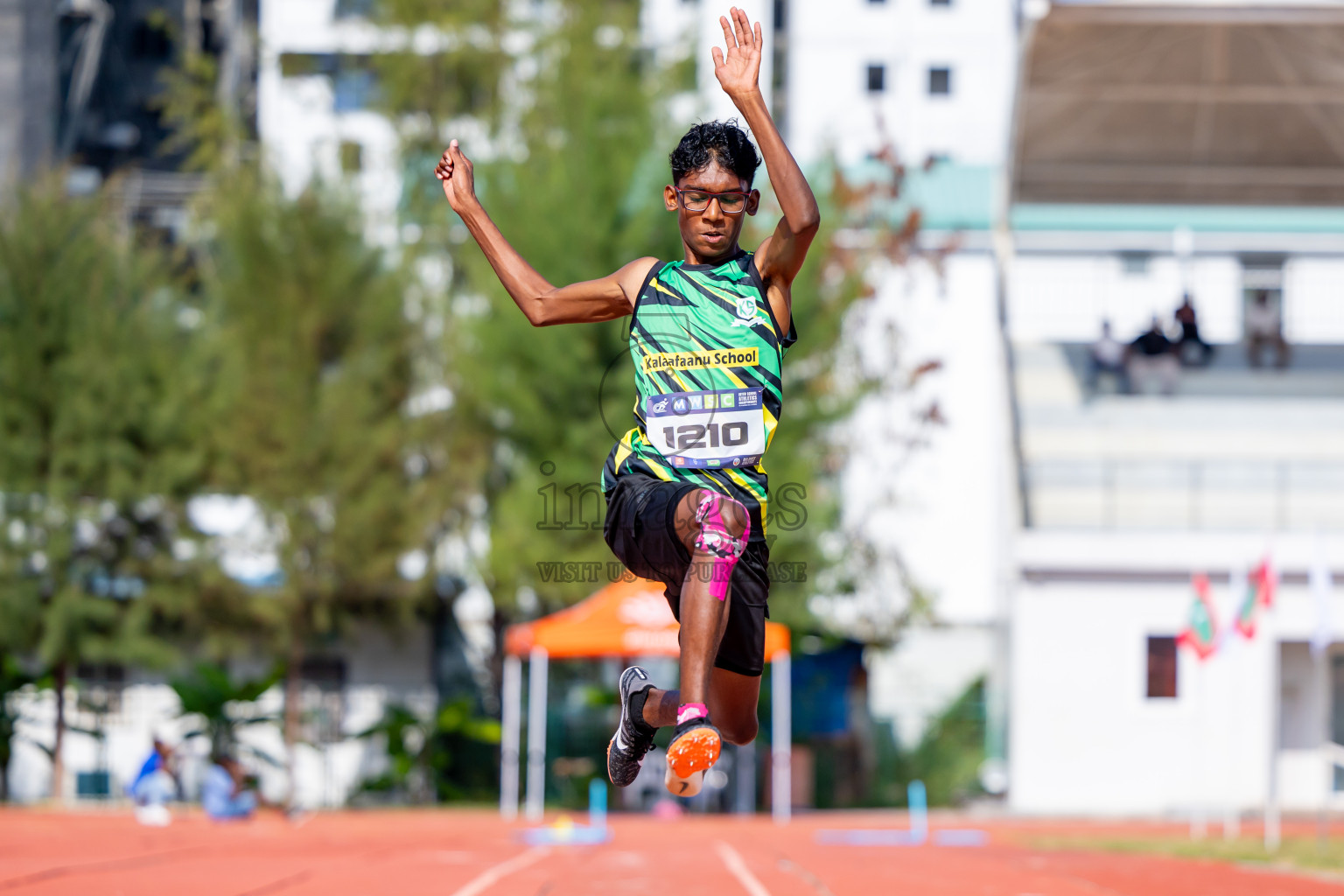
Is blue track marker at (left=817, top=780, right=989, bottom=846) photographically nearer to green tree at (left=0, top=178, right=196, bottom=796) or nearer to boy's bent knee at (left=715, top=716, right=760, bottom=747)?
boy's bent knee at (left=715, top=716, right=760, bottom=747)

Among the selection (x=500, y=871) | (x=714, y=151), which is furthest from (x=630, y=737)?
(x=500, y=871)

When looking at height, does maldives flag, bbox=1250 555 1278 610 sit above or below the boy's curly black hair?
below

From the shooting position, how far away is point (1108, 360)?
1056 inches

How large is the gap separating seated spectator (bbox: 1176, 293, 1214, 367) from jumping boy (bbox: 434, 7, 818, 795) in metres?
23.4

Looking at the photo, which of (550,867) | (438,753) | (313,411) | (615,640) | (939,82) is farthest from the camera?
(939,82)

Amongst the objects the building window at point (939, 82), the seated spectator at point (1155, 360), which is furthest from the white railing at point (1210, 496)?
the building window at point (939, 82)

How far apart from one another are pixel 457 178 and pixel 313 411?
712 inches

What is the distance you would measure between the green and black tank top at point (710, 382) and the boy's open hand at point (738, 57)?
56cm

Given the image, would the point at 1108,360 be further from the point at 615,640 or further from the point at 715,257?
the point at 715,257

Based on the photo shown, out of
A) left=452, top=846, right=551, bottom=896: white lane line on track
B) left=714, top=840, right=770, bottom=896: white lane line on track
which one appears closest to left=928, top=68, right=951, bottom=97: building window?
left=714, top=840, right=770, bottom=896: white lane line on track

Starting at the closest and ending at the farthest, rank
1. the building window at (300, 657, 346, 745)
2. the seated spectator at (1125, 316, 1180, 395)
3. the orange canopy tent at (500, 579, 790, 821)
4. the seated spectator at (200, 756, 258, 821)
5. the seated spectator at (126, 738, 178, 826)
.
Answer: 1. the orange canopy tent at (500, 579, 790, 821)
2. the seated spectator at (126, 738, 178, 826)
3. the seated spectator at (200, 756, 258, 821)
4. the building window at (300, 657, 346, 745)
5. the seated spectator at (1125, 316, 1180, 395)

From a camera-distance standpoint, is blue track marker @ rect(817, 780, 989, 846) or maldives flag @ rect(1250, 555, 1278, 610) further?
maldives flag @ rect(1250, 555, 1278, 610)

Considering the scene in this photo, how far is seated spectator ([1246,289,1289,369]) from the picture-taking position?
2716cm

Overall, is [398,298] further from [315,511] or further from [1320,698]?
[1320,698]
